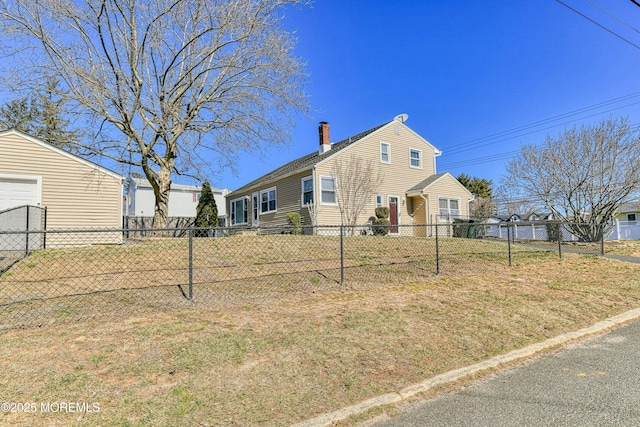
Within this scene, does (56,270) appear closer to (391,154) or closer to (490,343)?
(490,343)

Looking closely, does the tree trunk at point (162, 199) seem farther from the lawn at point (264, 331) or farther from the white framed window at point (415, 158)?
the white framed window at point (415, 158)

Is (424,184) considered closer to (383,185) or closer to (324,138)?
(383,185)

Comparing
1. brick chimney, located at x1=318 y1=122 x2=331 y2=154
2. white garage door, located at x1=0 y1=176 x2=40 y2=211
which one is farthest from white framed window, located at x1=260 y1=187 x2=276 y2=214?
white garage door, located at x1=0 y1=176 x2=40 y2=211

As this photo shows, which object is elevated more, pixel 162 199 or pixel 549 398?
pixel 162 199

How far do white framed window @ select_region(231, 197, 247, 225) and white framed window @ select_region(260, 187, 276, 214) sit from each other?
8.87 ft

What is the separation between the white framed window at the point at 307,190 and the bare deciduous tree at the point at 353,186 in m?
1.30

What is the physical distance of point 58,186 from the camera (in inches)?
488

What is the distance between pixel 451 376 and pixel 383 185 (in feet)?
54.1

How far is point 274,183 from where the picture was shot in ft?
69.9

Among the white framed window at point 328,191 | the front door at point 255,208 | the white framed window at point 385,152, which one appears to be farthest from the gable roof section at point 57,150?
the white framed window at point 385,152

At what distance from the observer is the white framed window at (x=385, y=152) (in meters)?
20.0

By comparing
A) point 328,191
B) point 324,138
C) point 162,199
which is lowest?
point 162,199

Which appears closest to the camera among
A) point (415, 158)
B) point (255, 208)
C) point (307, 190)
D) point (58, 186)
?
point (58, 186)

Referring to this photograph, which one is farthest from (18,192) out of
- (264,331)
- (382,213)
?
(382,213)
